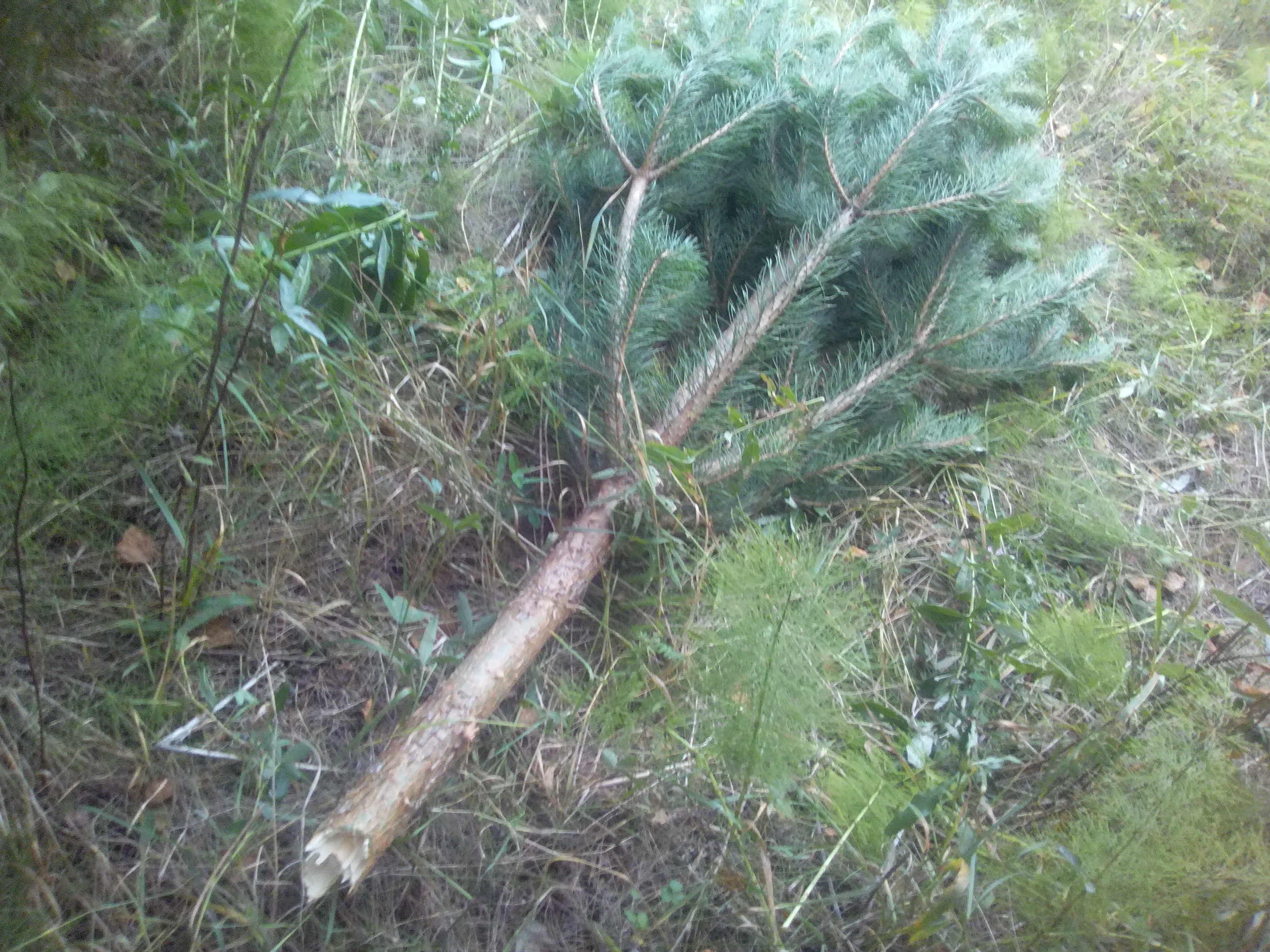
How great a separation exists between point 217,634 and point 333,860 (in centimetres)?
48

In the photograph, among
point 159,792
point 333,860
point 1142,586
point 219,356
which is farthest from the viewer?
point 1142,586

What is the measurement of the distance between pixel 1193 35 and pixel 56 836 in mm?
4208

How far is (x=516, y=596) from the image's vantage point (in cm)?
156

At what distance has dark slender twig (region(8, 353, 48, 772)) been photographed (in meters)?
1.25

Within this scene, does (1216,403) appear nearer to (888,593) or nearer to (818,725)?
(888,593)

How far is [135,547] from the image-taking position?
1.48 meters

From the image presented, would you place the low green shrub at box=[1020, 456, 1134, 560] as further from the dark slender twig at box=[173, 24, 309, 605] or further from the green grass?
the dark slender twig at box=[173, 24, 309, 605]

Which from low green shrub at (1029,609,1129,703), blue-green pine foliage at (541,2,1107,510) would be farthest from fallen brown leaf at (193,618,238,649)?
low green shrub at (1029,609,1129,703)

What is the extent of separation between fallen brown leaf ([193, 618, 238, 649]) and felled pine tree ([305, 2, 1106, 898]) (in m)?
0.42

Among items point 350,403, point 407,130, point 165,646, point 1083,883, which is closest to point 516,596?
point 350,403

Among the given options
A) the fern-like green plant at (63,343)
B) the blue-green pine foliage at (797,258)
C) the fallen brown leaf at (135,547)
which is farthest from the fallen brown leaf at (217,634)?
the blue-green pine foliage at (797,258)

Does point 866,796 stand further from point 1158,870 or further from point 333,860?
point 333,860

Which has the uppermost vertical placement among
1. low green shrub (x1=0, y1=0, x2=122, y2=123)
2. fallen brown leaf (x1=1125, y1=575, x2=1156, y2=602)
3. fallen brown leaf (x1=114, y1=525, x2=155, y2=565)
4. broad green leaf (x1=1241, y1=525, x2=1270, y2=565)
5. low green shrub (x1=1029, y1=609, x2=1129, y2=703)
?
low green shrub (x1=0, y1=0, x2=122, y2=123)

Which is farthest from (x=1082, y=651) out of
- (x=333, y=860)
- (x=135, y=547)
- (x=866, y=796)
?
(x=135, y=547)
